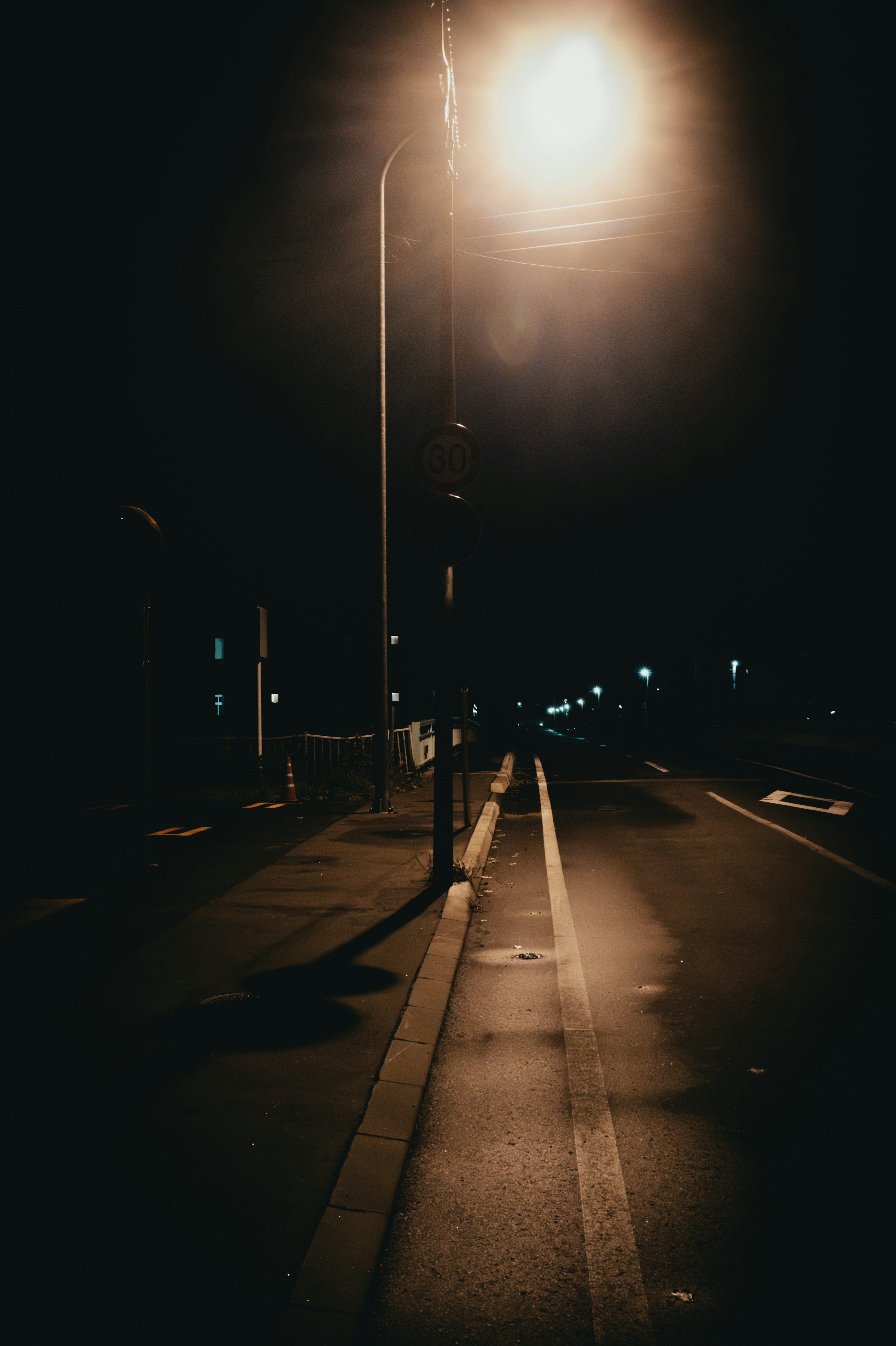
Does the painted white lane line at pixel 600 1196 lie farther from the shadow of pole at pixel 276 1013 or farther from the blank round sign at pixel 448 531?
the blank round sign at pixel 448 531

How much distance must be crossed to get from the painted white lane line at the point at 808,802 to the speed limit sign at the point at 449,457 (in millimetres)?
9435

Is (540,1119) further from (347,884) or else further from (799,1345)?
(347,884)

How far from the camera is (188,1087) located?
402cm

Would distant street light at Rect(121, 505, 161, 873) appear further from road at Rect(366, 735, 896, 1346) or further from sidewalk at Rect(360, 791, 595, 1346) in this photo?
sidewalk at Rect(360, 791, 595, 1346)

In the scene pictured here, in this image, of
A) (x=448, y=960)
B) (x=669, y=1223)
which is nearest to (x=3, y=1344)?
(x=669, y=1223)

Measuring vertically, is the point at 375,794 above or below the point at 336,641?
below

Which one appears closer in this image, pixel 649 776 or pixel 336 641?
pixel 649 776

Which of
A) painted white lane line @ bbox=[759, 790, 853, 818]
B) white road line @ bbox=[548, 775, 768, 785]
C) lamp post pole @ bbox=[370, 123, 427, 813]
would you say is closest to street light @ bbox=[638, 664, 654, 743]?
white road line @ bbox=[548, 775, 768, 785]

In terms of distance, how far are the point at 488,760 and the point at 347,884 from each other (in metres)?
20.8

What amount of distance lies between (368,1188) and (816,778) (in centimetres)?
2137

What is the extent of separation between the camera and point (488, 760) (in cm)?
2909

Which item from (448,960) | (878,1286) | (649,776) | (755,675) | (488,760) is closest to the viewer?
(878,1286)

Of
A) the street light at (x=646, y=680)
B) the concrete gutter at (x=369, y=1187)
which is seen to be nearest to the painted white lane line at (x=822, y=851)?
the concrete gutter at (x=369, y=1187)

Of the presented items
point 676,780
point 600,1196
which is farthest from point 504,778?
point 600,1196
